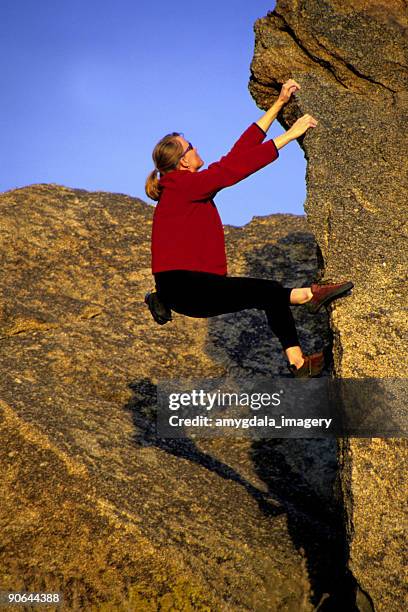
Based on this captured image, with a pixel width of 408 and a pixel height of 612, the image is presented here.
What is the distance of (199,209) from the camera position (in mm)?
7484

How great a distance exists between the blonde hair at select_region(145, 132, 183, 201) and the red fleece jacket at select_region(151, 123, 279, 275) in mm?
80

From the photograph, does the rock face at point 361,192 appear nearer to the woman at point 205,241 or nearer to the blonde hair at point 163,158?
the woman at point 205,241

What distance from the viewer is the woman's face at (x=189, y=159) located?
24.8ft

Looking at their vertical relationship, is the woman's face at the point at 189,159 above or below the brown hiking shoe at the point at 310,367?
above

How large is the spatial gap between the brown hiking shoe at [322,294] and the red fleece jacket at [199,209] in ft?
2.45

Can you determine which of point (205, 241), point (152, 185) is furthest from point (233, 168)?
point (152, 185)

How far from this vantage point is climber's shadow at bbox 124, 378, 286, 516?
8.98m

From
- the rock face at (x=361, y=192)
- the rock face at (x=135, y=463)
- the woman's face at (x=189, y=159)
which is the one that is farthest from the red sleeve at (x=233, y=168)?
the rock face at (x=135, y=463)

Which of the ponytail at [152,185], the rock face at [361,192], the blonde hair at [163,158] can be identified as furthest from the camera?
the ponytail at [152,185]

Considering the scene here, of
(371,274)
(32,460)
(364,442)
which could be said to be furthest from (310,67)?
(32,460)

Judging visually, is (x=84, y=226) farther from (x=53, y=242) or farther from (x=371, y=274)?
(x=371, y=274)

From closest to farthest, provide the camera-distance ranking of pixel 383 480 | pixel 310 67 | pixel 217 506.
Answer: pixel 383 480
pixel 217 506
pixel 310 67

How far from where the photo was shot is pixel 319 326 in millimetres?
12031

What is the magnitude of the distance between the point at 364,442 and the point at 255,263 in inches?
260
